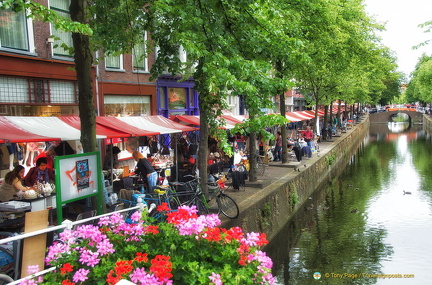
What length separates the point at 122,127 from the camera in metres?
10.9

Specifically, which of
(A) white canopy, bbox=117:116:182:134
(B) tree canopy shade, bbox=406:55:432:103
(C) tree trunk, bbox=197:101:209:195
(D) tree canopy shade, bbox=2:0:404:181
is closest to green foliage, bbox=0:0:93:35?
(D) tree canopy shade, bbox=2:0:404:181

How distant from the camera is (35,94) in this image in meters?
13.2

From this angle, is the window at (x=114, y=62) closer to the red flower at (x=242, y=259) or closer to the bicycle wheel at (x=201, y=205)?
the bicycle wheel at (x=201, y=205)

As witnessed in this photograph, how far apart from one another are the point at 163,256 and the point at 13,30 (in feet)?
38.0

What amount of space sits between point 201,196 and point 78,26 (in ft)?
16.9

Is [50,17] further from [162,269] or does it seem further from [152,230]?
[162,269]

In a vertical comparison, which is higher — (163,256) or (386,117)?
(163,256)

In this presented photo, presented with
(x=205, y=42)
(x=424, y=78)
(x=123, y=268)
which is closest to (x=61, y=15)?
(x=205, y=42)

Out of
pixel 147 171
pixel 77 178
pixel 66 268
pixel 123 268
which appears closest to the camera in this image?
pixel 123 268

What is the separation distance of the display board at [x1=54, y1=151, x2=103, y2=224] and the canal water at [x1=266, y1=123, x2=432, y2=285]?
17.9 feet

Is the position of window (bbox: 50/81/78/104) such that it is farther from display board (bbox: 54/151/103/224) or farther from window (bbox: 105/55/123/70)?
display board (bbox: 54/151/103/224)

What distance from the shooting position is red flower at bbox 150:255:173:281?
333 cm

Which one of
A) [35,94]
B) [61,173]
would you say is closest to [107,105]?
[35,94]

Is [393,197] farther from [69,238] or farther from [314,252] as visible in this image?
[69,238]
